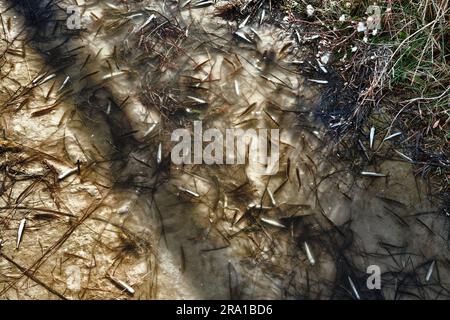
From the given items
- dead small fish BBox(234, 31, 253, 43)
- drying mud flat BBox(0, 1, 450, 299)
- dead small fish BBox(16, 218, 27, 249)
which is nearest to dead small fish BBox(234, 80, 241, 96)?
drying mud flat BBox(0, 1, 450, 299)

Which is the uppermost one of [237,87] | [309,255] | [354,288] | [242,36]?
[242,36]

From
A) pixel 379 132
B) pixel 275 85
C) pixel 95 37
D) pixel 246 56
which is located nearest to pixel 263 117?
pixel 275 85

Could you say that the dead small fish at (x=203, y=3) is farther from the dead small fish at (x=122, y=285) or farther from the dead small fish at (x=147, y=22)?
the dead small fish at (x=122, y=285)

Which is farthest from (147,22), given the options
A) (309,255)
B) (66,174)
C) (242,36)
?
(309,255)

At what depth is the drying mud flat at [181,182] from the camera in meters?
2.55

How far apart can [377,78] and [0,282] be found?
8.30ft

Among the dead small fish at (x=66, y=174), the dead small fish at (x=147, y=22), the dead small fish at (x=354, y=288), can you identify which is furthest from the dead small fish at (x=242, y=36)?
the dead small fish at (x=354, y=288)

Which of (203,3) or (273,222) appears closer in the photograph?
(273,222)

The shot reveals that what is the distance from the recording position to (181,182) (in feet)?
8.91

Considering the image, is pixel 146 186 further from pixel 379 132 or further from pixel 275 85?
pixel 379 132

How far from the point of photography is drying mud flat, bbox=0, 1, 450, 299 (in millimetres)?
2547

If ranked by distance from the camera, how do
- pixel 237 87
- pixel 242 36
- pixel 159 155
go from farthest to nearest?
pixel 242 36 → pixel 237 87 → pixel 159 155

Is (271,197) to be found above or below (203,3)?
below

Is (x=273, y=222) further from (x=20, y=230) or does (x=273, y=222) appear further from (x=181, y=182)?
(x=20, y=230)
